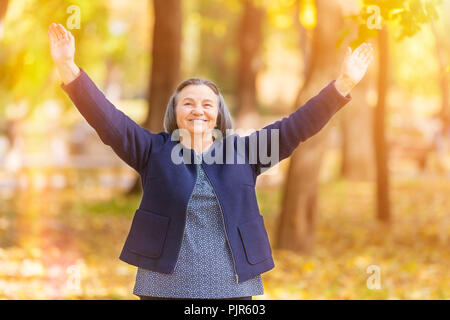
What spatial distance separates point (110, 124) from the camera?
332 cm

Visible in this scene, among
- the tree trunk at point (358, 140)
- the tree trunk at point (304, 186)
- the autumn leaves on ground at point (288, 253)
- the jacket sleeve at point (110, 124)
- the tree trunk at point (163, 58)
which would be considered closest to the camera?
the jacket sleeve at point (110, 124)

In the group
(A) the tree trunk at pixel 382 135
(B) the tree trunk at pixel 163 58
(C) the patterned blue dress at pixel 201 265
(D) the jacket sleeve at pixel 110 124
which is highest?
(B) the tree trunk at pixel 163 58

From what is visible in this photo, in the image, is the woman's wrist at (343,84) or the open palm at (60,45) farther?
the woman's wrist at (343,84)

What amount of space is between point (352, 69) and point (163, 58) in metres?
11.1

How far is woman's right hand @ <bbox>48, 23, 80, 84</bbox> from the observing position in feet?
10.8

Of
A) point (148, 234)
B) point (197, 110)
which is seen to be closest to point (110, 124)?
point (197, 110)

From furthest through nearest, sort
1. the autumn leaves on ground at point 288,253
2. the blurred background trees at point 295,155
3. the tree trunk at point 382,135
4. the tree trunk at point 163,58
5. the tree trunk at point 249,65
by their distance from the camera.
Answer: the tree trunk at point 249,65 → the tree trunk at point 163,58 → the tree trunk at point 382,135 → the blurred background trees at point 295,155 → the autumn leaves on ground at point 288,253

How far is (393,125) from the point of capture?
31.6 metres

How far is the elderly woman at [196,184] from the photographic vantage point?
129 inches

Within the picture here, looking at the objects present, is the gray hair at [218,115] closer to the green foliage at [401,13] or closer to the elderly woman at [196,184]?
the elderly woman at [196,184]

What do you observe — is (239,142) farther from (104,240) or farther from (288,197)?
(104,240)

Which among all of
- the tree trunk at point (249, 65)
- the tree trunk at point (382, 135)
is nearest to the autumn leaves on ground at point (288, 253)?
the tree trunk at point (382, 135)

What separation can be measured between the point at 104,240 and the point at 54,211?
2.93 m

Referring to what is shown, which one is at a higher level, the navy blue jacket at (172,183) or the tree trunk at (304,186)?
the tree trunk at (304,186)
